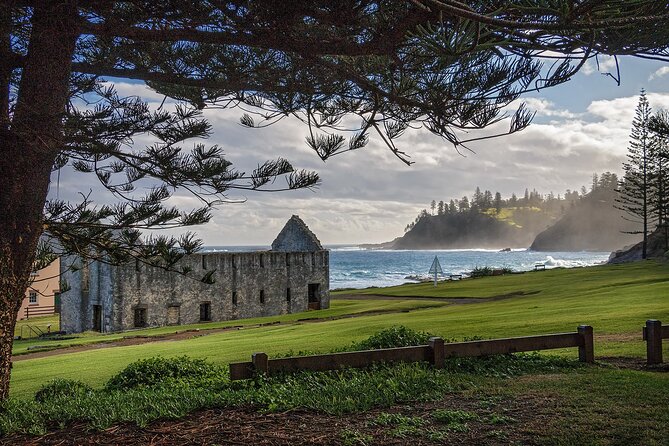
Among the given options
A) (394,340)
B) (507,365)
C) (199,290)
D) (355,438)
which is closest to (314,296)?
→ (199,290)

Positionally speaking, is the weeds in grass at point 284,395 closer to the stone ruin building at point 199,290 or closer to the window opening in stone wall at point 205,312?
the stone ruin building at point 199,290

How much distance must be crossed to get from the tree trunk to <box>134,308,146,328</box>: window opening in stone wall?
24.5 m

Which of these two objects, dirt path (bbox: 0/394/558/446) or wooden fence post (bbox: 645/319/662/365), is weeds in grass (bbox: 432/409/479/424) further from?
wooden fence post (bbox: 645/319/662/365)

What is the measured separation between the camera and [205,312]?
1298 inches

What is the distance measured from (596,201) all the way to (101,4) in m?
195

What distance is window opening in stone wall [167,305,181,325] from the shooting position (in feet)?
103

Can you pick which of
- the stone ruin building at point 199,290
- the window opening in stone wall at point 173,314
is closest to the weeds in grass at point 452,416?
the stone ruin building at point 199,290

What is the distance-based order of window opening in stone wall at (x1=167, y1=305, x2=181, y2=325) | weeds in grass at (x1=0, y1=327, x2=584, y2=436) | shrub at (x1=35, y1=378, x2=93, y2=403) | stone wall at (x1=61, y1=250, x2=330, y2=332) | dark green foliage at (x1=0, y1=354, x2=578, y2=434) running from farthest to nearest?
window opening in stone wall at (x1=167, y1=305, x2=181, y2=325) → stone wall at (x1=61, y1=250, x2=330, y2=332) → shrub at (x1=35, y1=378, x2=93, y2=403) → dark green foliage at (x1=0, y1=354, x2=578, y2=434) → weeds in grass at (x1=0, y1=327, x2=584, y2=436)

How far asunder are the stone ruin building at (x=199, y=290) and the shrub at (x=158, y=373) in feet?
65.4

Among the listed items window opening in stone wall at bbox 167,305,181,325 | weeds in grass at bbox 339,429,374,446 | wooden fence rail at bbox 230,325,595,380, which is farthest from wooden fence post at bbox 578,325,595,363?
window opening in stone wall at bbox 167,305,181,325

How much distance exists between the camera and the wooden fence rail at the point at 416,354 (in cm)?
800

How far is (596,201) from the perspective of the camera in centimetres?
18275

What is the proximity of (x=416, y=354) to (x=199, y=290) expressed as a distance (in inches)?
994

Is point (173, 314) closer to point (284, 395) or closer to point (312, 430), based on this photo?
point (284, 395)
